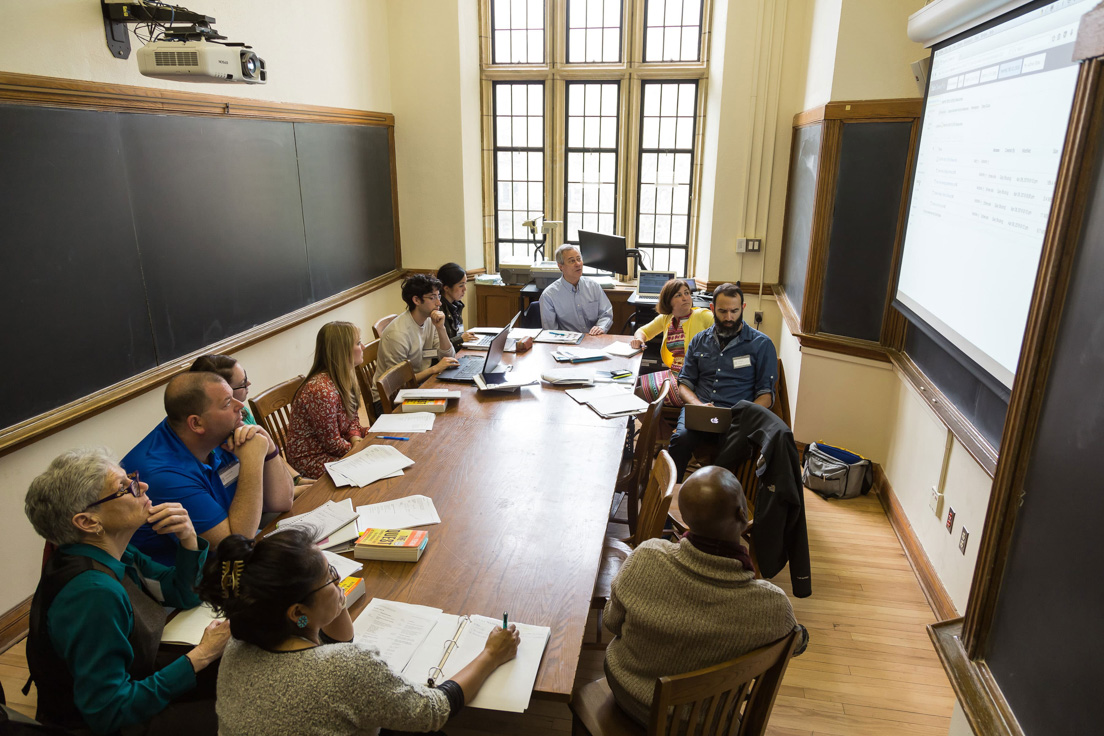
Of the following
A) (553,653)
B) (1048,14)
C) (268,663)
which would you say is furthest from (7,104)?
(1048,14)

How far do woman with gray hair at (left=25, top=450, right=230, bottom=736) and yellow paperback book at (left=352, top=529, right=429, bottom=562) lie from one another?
0.44m

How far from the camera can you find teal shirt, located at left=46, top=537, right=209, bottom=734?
1562 millimetres

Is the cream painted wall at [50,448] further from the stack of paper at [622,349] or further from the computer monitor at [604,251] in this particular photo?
the computer monitor at [604,251]

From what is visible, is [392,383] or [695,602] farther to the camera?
[392,383]

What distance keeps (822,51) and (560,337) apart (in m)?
2.63

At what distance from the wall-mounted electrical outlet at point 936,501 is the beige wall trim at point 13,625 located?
13.1 ft

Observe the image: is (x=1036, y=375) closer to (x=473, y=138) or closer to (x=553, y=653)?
(x=553, y=653)

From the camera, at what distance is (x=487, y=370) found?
3734 millimetres

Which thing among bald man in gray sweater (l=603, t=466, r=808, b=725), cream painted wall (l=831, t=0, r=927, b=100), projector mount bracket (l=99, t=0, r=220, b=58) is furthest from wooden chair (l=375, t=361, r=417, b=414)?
cream painted wall (l=831, t=0, r=927, b=100)

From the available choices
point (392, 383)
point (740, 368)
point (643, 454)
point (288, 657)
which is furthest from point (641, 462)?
point (288, 657)

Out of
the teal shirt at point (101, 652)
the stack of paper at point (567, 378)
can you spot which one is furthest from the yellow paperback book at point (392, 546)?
the stack of paper at point (567, 378)

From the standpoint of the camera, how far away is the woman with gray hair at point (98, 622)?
5.15 ft

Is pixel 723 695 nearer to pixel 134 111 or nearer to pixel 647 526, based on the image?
pixel 647 526

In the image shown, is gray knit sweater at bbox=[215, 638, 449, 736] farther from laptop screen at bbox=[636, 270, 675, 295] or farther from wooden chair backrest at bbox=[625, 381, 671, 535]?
laptop screen at bbox=[636, 270, 675, 295]
